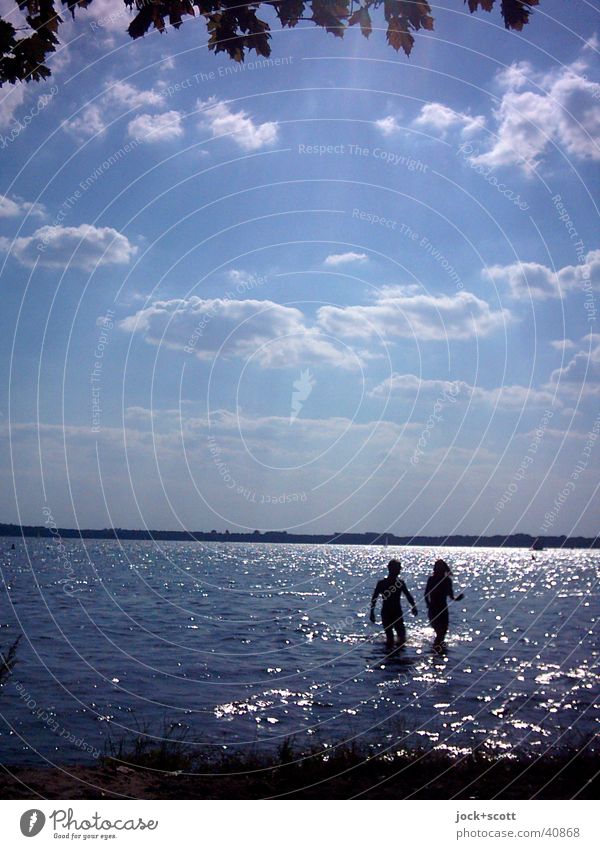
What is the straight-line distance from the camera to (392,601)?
71.7 feet

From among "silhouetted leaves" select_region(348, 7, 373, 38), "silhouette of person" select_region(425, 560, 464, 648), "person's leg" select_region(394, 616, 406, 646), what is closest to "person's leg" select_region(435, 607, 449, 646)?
"silhouette of person" select_region(425, 560, 464, 648)

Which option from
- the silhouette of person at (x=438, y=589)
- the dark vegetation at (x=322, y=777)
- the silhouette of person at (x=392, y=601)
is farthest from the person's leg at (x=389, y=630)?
the dark vegetation at (x=322, y=777)

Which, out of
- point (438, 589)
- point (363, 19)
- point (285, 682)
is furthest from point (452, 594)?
point (363, 19)

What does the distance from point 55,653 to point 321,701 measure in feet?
30.7

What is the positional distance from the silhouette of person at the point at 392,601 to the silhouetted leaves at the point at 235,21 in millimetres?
14354

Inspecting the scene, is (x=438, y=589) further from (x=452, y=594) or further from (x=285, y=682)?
(x=285, y=682)

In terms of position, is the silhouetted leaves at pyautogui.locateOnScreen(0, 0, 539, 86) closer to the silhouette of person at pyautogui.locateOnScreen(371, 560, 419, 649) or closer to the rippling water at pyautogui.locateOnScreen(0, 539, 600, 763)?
the rippling water at pyautogui.locateOnScreen(0, 539, 600, 763)

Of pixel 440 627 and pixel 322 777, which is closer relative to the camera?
pixel 322 777

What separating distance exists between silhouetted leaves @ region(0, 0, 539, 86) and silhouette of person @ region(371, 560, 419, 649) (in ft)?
47.1

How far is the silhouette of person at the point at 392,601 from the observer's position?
63.3ft

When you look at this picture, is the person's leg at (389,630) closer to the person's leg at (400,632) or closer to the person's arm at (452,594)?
the person's leg at (400,632)

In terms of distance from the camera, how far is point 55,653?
21.1m

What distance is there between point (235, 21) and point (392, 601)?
18.0m
